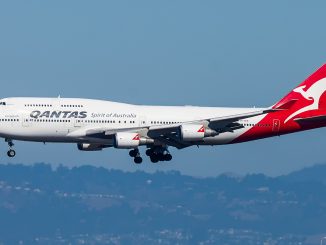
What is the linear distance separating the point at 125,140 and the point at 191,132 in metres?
6.18

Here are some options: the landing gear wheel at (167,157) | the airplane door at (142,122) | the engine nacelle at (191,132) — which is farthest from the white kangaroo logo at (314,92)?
the airplane door at (142,122)

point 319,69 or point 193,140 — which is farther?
point 319,69

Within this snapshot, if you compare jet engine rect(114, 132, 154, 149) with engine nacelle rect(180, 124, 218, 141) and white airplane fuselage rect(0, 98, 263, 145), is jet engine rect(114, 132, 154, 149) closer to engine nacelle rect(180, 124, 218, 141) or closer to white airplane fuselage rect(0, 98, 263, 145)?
white airplane fuselage rect(0, 98, 263, 145)

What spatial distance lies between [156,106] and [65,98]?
905cm

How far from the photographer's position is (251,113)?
97750 millimetres

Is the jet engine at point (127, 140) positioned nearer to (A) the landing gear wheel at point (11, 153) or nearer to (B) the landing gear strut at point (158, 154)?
(B) the landing gear strut at point (158, 154)

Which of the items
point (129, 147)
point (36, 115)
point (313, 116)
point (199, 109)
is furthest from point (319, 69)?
point (36, 115)

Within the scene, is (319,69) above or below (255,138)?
above

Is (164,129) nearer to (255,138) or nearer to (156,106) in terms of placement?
(156,106)

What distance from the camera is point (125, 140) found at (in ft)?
321

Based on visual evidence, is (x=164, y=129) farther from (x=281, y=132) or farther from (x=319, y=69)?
(x=319, y=69)

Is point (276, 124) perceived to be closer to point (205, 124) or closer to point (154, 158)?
point (205, 124)

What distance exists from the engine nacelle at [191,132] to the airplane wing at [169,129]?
0.67 m

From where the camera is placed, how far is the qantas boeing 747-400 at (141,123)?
9762 centimetres
